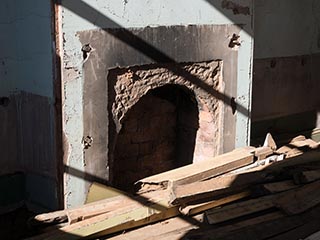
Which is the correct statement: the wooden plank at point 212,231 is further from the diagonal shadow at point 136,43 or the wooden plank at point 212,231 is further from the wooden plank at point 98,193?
the diagonal shadow at point 136,43

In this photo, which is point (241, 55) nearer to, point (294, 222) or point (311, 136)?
point (294, 222)

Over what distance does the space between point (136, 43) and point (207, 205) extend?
176 cm

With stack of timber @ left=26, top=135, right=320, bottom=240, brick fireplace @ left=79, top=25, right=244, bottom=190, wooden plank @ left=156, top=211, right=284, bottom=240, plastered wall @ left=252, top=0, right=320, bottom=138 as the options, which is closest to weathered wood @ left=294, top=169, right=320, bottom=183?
stack of timber @ left=26, top=135, right=320, bottom=240

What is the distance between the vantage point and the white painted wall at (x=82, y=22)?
4668 millimetres

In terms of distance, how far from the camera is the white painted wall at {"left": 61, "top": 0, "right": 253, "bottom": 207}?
4.67 m

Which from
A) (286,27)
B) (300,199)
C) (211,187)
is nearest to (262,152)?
(300,199)

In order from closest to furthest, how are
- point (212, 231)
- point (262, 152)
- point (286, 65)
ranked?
1. point (212, 231)
2. point (262, 152)
3. point (286, 65)

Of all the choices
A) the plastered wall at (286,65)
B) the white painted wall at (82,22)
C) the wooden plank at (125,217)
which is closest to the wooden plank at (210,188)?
the wooden plank at (125,217)

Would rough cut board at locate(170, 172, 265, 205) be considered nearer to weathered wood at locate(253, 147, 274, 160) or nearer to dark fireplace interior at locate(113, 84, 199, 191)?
weathered wood at locate(253, 147, 274, 160)

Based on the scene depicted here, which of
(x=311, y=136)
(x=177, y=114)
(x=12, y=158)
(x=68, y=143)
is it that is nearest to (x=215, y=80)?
(x=177, y=114)

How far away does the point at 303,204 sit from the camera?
5.39m

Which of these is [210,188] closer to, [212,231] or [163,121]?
[212,231]

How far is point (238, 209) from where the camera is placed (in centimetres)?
523

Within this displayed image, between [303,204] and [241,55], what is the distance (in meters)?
1.84
